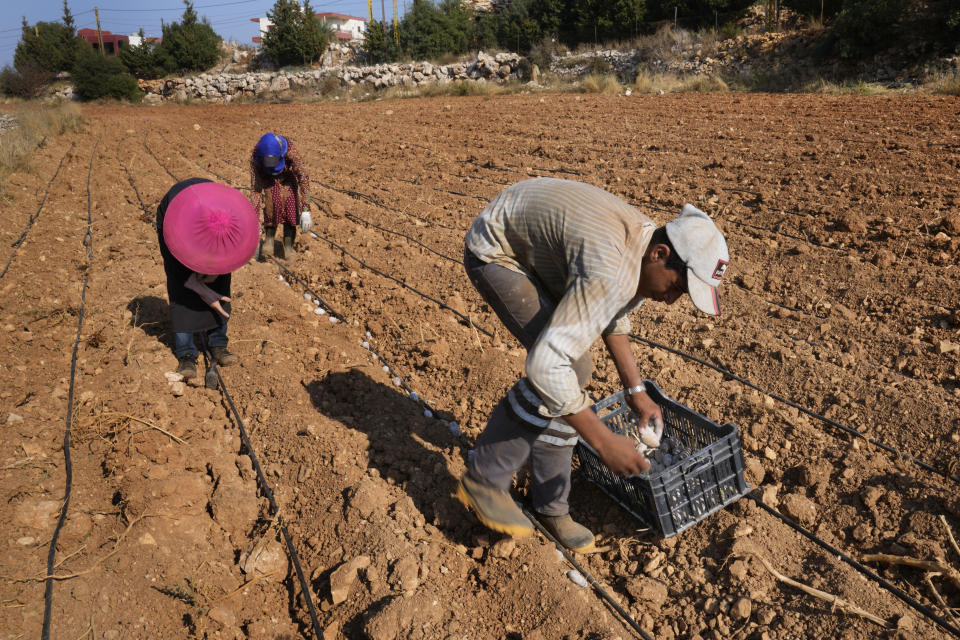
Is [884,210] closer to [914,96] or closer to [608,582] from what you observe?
[608,582]

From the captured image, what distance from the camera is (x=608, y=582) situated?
8.87ft

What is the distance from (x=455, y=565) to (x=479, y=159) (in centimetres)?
781

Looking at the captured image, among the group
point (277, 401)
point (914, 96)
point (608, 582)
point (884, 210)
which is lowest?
point (608, 582)

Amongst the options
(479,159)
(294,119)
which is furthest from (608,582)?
(294,119)

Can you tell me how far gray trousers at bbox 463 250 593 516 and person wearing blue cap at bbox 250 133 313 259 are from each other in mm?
3753

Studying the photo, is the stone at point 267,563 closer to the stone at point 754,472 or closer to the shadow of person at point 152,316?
the stone at point 754,472

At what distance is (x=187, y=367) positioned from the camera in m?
4.12

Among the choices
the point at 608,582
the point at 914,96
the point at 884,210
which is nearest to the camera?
the point at 608,582

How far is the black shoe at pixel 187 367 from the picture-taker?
411 cm

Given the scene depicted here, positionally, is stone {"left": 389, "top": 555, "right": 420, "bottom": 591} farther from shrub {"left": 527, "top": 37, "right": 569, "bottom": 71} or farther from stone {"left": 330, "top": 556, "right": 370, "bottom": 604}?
shrub {"left": 527, "top": 37, "right": 569, "bottom": 71}

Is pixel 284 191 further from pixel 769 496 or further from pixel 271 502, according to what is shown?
pixel 769 496

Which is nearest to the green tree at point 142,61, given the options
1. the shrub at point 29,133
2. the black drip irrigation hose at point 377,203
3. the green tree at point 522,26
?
the shrub at point 29,133

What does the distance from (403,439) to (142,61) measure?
1529 inches

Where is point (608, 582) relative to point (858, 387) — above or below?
below
